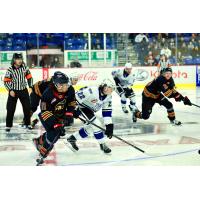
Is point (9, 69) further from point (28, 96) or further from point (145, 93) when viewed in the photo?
point (145, 93)

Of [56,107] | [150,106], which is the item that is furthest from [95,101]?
[150,106]

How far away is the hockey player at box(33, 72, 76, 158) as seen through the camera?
3258 millimetres

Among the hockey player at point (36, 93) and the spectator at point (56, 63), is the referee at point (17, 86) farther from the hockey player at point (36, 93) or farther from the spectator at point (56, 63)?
the spectator at point (56, 63)

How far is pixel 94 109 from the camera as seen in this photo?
3.70m

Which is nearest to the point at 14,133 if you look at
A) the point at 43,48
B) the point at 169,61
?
the point at 43,48

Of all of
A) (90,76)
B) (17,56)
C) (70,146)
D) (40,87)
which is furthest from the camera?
(90,76)

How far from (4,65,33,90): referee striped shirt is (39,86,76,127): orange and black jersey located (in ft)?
2.87

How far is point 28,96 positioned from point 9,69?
1.12 feet

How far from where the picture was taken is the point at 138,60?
5320mm

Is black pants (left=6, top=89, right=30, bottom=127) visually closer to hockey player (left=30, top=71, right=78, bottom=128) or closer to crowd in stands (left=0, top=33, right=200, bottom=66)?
hockey player (left=30, top=71, right=78, bottom=128)

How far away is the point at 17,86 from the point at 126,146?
1.14 meters

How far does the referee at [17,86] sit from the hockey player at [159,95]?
3.72 feet

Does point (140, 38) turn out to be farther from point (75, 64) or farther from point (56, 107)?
point (56, 107)

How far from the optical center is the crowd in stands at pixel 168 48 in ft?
14.8
